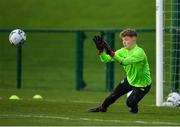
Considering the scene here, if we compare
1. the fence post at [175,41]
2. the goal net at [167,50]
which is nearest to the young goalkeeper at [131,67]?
the goal net at [167,50]

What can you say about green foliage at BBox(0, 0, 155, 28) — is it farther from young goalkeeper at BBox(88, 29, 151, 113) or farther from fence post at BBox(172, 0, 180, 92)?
young goalkeeper at BBox(88, 29, 151, 113)

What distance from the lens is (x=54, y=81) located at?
29844 mm

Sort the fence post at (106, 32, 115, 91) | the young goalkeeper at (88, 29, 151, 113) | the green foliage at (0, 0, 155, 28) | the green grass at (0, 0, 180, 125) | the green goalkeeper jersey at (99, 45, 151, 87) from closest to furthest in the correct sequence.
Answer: the green grass at (0, 0, 180, 125), the young goalkeeper at (88, 29, 151, 113), the green goalkeeper jersey at (99, 45, 151, 87), the fence post at (106, 32, 115, 91), the green foliage at (0, 0, 155, 28)

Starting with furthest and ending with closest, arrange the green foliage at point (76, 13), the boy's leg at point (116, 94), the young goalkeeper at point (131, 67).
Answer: the green foliage at point (76, 13), the boy's leg at point (116, 94), the young goalkeeper at point (131, 67)

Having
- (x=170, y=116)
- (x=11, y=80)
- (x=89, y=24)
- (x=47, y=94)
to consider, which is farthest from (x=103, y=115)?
(x=89, y=24)

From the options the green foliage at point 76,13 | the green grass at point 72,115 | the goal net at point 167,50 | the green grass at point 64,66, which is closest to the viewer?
the green grass at point 72,115

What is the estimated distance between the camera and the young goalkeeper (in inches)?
643

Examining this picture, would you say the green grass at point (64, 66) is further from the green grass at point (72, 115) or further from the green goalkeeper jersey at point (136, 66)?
the green goalkeeper jersey at point (136, 66)

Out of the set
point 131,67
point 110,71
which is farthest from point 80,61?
point 131,67

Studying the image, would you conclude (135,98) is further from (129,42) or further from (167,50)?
(167,50)

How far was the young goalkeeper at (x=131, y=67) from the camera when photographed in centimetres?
1634

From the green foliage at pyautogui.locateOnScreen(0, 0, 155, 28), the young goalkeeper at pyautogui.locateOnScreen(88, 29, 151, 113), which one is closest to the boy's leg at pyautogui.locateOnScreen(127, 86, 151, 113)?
the young goalkeeper at pyautogui.locateOnScreen(88, 29, 151, 113)

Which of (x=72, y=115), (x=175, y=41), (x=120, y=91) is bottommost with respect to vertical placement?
(x=72, y=115)

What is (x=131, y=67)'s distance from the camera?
16797 mm
